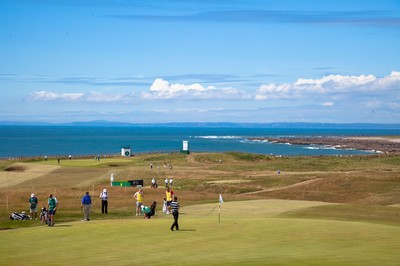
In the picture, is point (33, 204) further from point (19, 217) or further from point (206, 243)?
point (206, 243)

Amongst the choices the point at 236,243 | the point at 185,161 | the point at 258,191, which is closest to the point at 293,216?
the point at 236,243

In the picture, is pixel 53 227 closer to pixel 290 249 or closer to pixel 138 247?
pixel 138 247

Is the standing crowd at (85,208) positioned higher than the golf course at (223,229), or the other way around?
the standing crowd at (85,208)

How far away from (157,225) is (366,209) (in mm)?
16968

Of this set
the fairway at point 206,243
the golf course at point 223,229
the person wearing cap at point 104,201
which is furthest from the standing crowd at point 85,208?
the fairway at point 206,243

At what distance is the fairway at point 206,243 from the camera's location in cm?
2483

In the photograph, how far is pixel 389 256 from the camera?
24.3 meters

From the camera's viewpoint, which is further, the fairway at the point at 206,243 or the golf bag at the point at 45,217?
the golf bag at the point at 45,217

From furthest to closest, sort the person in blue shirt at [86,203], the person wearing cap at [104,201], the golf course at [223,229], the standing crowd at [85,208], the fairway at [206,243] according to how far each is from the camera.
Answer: the person wearing cap at [104,201], the person in blue shirt at [86,203], the standing crowd at [85,208], the golf course at [223,229], the fairway at [206,243]

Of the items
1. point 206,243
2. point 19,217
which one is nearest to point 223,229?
point 206,243

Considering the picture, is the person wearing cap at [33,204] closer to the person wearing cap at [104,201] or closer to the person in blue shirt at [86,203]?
the person in blue shirt at [86,203]

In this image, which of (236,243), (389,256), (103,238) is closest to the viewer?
(389,256)

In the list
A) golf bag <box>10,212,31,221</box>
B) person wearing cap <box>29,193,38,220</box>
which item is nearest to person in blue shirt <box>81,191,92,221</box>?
person wearing cap <box>29,193,38,220</box>

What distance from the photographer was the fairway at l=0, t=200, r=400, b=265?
81.5 feet
